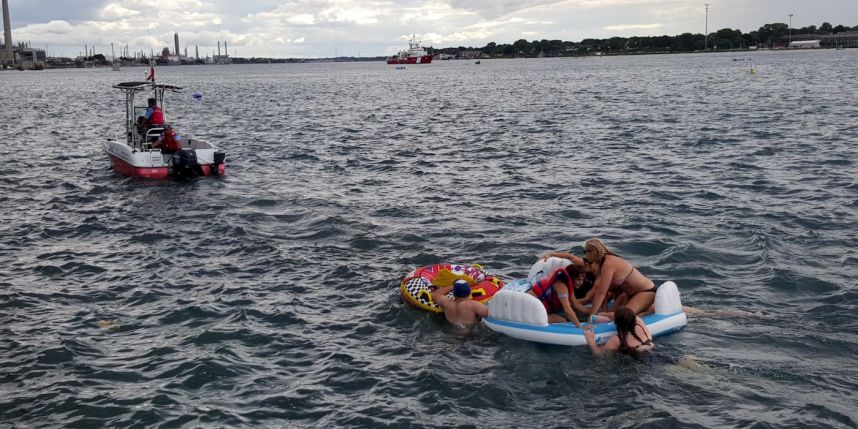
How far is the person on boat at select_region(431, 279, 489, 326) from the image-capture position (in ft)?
39.8

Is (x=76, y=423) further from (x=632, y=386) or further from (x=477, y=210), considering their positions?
(x=477, y=210)

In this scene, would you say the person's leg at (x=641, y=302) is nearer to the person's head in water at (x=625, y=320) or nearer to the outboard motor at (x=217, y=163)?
the person's head in water at (x=625, y=320)

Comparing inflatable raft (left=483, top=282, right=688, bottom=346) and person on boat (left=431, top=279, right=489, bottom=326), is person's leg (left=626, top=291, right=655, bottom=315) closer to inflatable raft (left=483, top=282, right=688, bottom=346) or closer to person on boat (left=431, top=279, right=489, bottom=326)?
inflatable raft (left=483, top=282, right=688, bottom=346)

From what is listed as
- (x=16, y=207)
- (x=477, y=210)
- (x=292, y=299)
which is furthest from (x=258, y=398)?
(x=16, y=207)

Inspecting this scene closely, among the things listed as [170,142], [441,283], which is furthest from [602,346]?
[170,142]

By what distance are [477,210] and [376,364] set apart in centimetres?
1010

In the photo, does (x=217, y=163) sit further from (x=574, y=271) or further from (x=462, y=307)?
(x=574, y=271)

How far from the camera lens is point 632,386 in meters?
10.2

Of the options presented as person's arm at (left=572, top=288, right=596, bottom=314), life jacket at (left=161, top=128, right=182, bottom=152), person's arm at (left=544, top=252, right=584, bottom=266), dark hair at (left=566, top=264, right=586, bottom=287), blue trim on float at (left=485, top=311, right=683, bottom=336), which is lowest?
blue trim on float at (left=485, top=311, right=683, bottom=336)

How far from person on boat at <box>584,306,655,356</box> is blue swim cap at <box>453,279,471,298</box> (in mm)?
2035

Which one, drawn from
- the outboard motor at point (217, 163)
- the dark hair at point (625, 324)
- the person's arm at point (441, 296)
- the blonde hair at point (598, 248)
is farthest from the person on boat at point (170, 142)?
the dark hair at point (625, 324)

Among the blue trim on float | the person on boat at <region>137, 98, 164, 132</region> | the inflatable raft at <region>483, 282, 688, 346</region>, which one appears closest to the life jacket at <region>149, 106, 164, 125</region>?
the person on boat at <region>137, 98, 164, 132</region>

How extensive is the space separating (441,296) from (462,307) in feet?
1.58

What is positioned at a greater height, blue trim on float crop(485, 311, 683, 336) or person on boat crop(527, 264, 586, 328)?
person on boat crop(527, 264, 586, 328)
